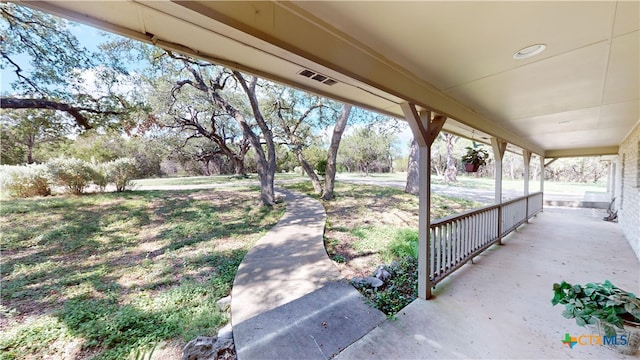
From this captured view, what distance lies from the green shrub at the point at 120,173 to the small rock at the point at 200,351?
8.44m

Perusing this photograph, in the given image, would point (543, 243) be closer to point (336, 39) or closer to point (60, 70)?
point (336, 39)

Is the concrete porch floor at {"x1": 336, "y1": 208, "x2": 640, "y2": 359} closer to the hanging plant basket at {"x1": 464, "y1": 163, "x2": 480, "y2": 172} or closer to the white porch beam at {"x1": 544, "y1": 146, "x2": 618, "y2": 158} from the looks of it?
the hanging plant basket at {"x1": 464, "y1": 163, "x2": 480, "y2": 172}

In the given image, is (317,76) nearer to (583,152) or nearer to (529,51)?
(529,51)

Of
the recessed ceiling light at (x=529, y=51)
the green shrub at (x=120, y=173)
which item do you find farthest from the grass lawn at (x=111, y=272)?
the recessed ceiling light at (x=529, y=51)

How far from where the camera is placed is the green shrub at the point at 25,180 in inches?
228

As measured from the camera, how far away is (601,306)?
1.75 metres

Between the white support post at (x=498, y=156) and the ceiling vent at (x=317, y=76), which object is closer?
the ceiling vent at (x=317, y=76)

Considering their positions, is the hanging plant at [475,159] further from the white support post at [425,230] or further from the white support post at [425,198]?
the white support post at [425,230]

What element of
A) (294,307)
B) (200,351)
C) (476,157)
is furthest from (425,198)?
(200,351)

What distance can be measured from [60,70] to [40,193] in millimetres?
3572

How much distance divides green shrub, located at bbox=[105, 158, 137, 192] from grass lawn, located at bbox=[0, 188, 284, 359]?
1.16 metres

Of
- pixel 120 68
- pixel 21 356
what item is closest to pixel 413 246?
pixel 21 356

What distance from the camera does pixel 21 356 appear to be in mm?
1930

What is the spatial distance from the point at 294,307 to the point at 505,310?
2199 mm
